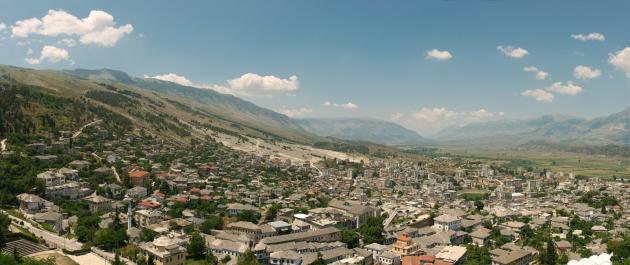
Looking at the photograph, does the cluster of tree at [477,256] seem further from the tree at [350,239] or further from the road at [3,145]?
the road at [3,145]

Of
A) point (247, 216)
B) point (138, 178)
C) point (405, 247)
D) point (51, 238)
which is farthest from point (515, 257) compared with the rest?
point (138, 178)

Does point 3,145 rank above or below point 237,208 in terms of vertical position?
above

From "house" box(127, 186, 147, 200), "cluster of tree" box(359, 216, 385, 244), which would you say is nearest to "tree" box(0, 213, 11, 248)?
"house" box(127, 186, 147, 200)

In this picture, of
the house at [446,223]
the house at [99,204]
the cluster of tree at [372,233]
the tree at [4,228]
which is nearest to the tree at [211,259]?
the tree at [4,228]

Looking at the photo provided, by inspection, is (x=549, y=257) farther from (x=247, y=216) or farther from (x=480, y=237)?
(x=247, y=216)

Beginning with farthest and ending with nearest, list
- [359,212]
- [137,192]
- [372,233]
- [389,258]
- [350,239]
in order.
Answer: [137,192], [359,212], [372,233], [350,239], [389,258]

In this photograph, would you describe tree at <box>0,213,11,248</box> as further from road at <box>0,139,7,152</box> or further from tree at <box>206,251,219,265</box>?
road at <box>0,139,7,152</box>
